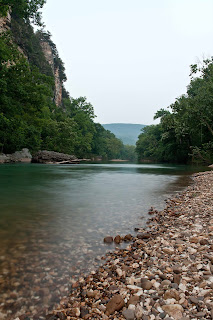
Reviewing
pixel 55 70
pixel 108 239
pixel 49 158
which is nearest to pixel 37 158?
Result: pixel 49 158

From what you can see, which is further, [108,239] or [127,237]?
[127,237]

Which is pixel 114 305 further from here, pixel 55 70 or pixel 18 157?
pixel 55 70

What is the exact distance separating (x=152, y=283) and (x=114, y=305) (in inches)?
22.8

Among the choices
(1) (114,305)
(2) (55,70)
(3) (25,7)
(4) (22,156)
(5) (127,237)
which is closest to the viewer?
(1) (114,305)

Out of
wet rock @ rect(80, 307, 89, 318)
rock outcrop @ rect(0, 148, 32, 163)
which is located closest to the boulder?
rock outcrop @ rect(0, 148, 32, 163)

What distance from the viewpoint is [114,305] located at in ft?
8.08

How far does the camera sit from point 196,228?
189 inches

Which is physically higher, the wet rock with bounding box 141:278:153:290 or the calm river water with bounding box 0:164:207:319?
the wet rock with bounding box 141:278:153:290

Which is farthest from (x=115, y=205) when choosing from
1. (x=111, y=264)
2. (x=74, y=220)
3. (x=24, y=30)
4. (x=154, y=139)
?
(x=154, y=139)

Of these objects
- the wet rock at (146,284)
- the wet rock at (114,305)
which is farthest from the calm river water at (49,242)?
the wet rock at (146,284)

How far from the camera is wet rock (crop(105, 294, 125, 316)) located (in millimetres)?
2418

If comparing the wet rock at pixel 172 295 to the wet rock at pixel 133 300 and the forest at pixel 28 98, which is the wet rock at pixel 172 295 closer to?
the wet rock at pixel 133 300

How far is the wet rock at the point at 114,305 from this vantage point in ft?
7.93

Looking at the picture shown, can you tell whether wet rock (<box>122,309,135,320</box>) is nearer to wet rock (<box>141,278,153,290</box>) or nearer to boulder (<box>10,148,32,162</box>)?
wet rock (<box>141,278,153,290</box>)
